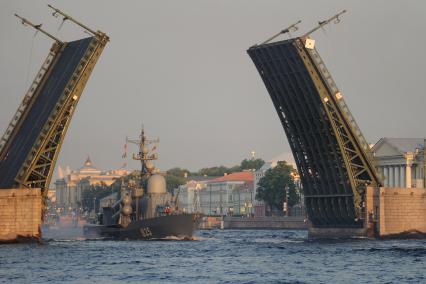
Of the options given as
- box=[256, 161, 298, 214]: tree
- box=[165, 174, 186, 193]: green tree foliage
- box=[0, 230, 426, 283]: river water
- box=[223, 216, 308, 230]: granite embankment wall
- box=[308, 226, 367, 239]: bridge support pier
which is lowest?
box=[0, 230, 426, 283]: river water

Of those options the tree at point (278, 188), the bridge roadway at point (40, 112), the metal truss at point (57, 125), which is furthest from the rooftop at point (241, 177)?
the metal truss at point (57, 125)

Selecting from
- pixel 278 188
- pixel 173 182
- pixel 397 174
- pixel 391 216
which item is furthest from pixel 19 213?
pixel 173 182

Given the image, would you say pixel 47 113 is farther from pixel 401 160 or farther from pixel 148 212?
pixel 401 160

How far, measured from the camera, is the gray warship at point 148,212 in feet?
221

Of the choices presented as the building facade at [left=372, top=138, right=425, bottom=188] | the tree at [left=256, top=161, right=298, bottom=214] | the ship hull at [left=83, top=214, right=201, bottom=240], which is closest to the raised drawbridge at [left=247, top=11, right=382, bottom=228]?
the ship hull at [left=83, top=214, right=201, bottom=240]

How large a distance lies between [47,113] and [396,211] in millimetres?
20658

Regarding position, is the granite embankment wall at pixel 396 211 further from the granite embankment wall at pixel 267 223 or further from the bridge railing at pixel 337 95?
the granite embankment wall at pixel 267 223

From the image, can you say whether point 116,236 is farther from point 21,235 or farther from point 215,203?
point 215,203

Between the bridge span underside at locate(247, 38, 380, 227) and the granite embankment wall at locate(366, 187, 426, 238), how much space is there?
31.5 inches

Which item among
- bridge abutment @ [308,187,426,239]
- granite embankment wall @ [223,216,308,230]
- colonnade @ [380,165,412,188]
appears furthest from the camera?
granite embankment wall @ [223,216,308,230]

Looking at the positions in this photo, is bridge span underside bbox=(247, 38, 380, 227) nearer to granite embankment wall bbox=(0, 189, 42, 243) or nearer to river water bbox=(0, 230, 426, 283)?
river water bbox=(0, 230, 426, 283)

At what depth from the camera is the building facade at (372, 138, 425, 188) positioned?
91275mm

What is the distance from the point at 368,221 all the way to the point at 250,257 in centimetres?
1586

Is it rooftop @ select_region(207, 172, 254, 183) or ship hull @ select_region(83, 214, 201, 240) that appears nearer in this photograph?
ship hull @ select_region(83, 214, 201, 240)
